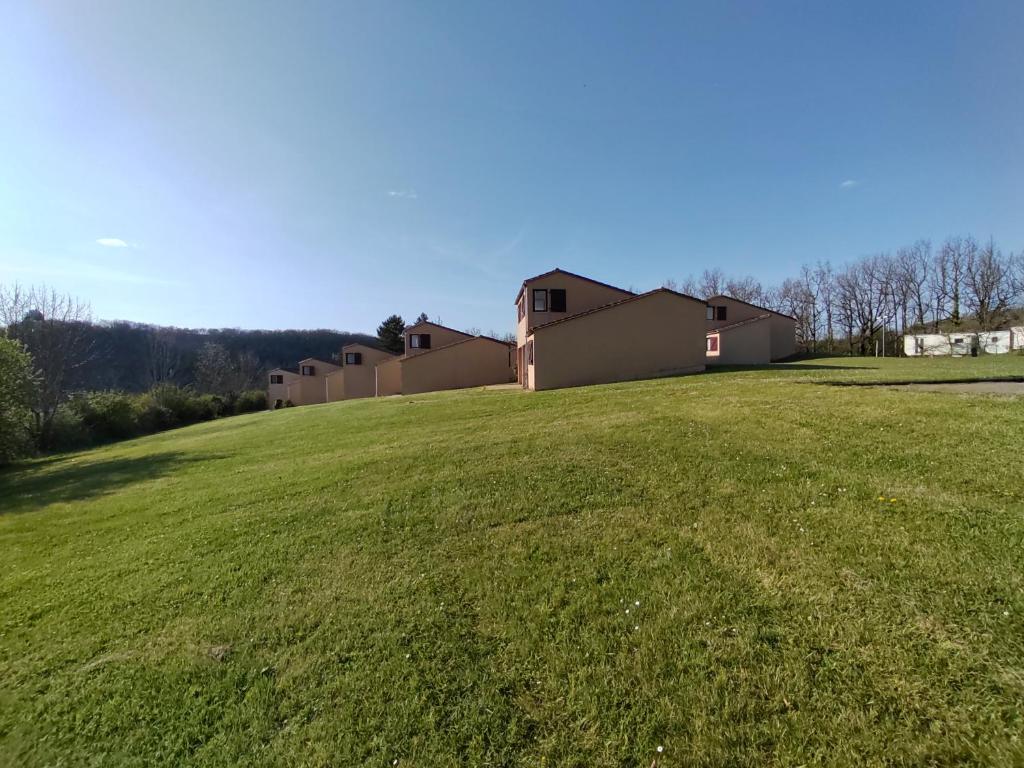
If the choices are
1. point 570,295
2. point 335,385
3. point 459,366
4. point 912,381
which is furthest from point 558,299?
point 335,385

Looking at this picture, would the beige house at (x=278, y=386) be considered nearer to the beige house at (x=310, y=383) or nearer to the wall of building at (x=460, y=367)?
the beige house at (x=310, y=383)

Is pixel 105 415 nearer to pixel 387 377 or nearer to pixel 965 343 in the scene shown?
Answer: pixel 387 377

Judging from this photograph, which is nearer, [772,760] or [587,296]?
[772,760]

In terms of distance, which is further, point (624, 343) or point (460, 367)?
point (460, 367)

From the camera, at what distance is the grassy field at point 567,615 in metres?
2.56

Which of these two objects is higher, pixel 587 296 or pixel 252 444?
pixel 587 296

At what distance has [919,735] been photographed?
229 centimetres

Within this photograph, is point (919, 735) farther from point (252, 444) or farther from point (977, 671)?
point (252, 444)

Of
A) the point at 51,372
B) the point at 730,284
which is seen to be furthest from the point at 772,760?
the point at 730,284

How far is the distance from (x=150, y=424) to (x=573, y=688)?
43369 mm

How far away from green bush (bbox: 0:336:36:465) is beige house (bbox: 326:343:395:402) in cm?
2545

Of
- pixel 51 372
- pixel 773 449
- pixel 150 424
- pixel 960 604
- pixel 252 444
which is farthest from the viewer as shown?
pixel 150 424

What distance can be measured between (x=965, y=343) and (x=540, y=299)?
42.0 m

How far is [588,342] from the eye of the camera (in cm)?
2136
